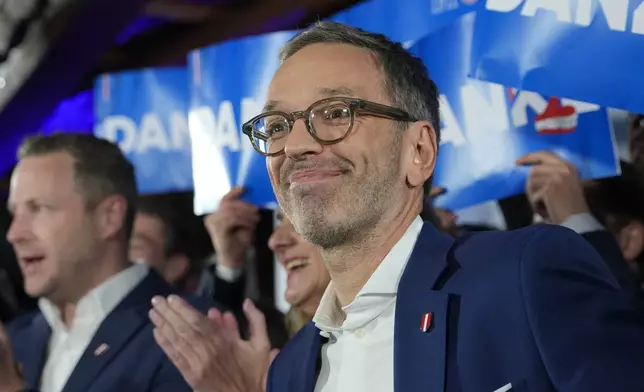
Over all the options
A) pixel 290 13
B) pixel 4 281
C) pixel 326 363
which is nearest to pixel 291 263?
pixel 326 363

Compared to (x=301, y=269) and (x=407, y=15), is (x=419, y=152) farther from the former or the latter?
(x=407, y=15)

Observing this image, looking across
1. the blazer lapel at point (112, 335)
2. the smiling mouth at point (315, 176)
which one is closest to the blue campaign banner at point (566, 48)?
the smiling mouth at point (315, 176)

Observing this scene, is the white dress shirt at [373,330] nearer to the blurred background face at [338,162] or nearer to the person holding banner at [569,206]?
the blurred background face at [338,162]

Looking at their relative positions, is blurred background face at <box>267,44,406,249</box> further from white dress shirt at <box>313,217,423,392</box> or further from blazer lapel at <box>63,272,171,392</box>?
blazer lapel at <box>63,272,171,392</box>

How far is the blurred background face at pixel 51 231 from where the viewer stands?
226 cm

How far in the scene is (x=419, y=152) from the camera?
4.45ft

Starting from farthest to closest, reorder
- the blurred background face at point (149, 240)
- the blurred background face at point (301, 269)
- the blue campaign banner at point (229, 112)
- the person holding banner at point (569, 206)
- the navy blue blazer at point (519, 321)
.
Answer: the blurred background face at point (149, 240)
the blue campaign banner at point (229, 112)
the blurred background face at point (301, 269)
the person holding banner at point (569, 206)
the navy blue blazer at point (519, 321)

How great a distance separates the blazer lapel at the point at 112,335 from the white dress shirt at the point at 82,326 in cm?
4

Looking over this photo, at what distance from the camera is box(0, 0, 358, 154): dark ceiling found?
353 cm

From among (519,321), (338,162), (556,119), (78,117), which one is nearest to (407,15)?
(556,119)

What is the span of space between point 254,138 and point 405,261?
0.34 m

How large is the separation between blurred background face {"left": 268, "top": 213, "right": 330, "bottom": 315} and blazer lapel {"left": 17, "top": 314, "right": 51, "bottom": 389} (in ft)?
2.41

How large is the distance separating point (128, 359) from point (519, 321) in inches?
49.4

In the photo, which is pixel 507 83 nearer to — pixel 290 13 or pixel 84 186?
pixel 84 186
